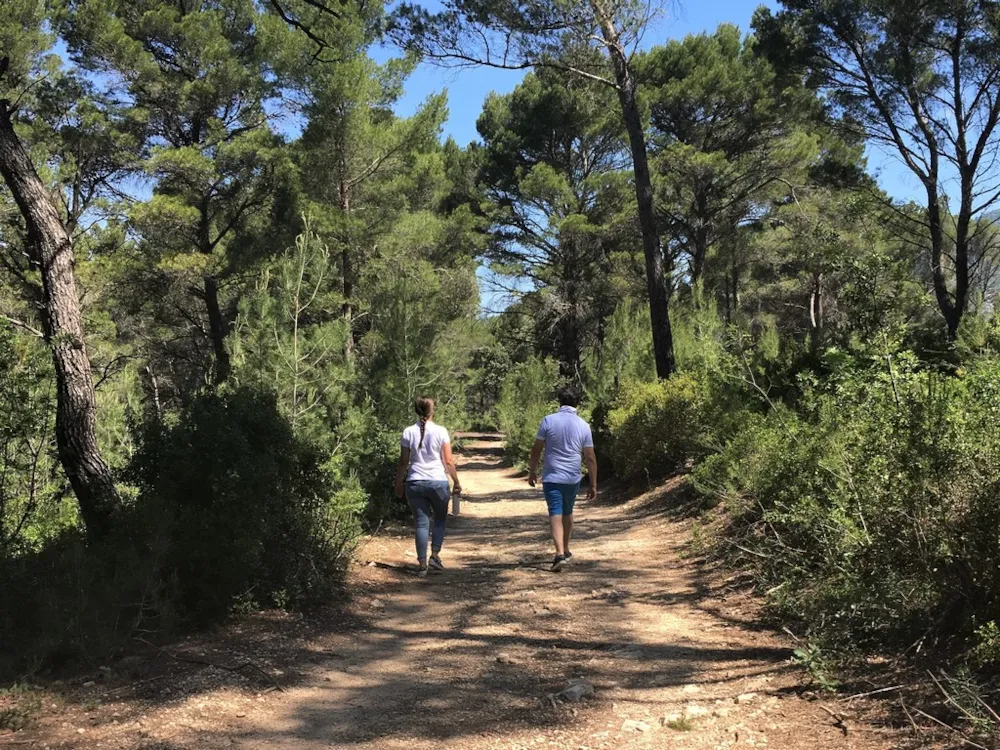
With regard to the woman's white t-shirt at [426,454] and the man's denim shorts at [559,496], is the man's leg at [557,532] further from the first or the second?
the woman's white t-shirt at [426,454]

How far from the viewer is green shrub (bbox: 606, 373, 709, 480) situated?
998 cm

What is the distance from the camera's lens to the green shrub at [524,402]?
22297 mm

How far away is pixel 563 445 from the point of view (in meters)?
6.47

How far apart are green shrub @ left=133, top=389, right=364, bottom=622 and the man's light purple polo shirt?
206 cm

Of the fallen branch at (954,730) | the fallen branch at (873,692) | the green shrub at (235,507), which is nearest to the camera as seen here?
the fallen branch at (954,730)

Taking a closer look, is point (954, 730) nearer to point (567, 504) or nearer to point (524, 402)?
point (567, 504)

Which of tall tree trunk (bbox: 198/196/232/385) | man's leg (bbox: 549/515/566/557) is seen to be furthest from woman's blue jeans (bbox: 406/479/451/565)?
tall tree trunk (bbox: 198/196/232/385)

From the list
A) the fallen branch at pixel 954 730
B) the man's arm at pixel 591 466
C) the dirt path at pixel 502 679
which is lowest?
the dirt path at pixel 502 679

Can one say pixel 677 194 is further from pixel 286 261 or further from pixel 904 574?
pixel 904 574

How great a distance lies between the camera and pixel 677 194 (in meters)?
23.5

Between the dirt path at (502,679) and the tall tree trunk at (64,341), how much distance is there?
1733 mm

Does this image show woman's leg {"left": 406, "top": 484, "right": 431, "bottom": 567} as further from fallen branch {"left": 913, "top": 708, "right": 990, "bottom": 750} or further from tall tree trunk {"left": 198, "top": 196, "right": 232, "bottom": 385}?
tall tree trunk {"left": 198, "top": 196, "right": 232, "bottom": 385}

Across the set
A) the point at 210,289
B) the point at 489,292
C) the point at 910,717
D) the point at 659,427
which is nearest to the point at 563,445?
the point at 910,717

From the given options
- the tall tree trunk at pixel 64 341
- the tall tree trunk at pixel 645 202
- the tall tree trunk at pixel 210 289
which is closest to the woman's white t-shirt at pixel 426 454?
the tall tree trunk at pixel 64 341
